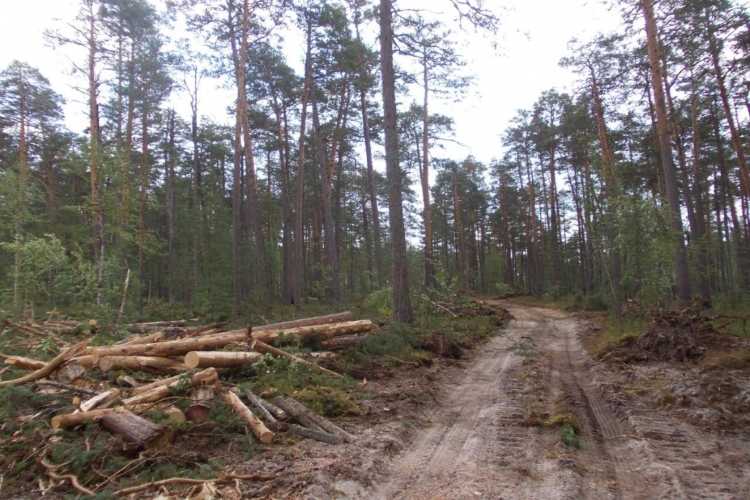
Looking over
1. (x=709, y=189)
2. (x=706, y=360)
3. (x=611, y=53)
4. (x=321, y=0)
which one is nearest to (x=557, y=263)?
(x=709, y=189)

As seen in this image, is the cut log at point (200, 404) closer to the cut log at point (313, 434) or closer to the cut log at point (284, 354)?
the cut log at point (313, 434)

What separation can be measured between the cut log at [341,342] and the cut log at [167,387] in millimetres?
3623

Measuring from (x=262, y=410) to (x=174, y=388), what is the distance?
1.32 meters

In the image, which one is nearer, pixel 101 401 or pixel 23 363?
pixel 101 401

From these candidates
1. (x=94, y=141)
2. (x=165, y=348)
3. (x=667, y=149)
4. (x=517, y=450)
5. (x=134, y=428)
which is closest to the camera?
(x=134, y=428)

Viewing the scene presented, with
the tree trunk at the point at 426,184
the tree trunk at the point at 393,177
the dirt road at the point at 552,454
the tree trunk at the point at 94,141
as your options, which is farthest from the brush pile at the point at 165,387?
the tree trunk at the point at 426,184

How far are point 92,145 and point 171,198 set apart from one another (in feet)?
43.2

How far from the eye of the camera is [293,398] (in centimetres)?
652

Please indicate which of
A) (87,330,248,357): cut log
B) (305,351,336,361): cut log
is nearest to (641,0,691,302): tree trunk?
(305,351,336,361): cut log

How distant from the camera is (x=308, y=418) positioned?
19.3 feet

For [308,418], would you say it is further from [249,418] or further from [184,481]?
[184,481]

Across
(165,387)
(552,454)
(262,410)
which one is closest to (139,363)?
(165,387)

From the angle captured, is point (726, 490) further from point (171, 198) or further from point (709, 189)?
point (709, 189)

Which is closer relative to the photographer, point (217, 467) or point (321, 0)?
point (217, 467)
